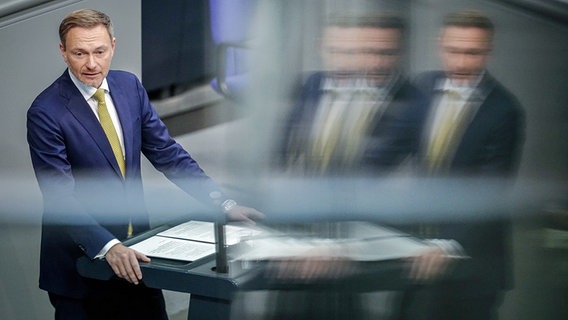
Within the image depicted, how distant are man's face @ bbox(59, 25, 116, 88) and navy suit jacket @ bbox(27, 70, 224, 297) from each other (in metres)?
0.02

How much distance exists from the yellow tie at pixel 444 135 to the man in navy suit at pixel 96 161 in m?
0.41

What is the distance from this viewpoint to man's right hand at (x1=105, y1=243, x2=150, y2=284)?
178 centimetres

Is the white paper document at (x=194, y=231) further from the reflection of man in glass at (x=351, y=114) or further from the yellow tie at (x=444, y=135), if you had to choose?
the yellow tie at (x=444, y=135)

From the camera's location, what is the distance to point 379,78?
5.30 ft

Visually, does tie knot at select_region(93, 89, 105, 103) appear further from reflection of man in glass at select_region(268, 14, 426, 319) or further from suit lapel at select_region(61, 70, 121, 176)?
reflection of man in glass at select_region(268, 14, 426, 319)

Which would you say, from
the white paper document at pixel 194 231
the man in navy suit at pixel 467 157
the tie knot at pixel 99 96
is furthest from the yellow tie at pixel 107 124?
the man in navy suit at pixel 467 157

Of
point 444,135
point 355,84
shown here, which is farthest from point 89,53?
point 444,135

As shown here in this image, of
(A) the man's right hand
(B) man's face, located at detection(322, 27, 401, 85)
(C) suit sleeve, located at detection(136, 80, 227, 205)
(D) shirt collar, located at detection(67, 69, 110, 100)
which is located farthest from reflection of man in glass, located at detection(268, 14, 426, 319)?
(D) shirt collar, located at detection(67, 69, 110, 100)

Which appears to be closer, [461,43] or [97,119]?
[461,43]

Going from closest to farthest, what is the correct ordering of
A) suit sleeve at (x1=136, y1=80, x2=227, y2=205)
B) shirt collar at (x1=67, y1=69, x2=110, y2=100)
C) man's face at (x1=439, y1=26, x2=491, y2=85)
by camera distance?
man's face at (x1=439, y1=26, x2=491, y2=85)
suit sleeve at (x1=136, y1=80, x2=227, y2=205)
shirt collar at (x1=67, y1=69, x2=110, y2=100)

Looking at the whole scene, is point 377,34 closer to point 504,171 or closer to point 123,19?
point 504,171

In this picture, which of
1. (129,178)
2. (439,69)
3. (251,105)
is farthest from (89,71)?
(439,69)

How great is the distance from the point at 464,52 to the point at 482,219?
0.29 metres

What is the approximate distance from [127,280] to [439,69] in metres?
0.72
